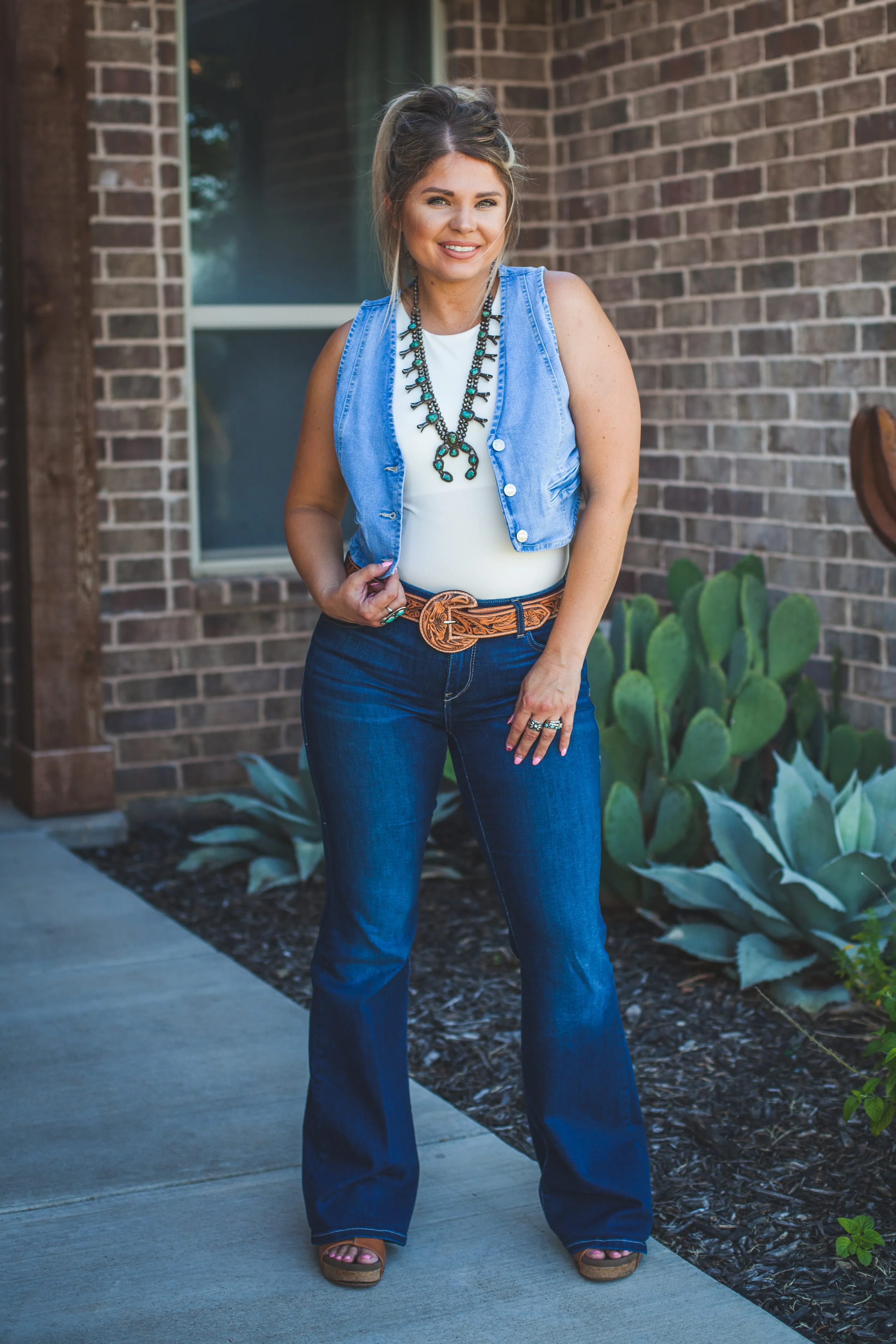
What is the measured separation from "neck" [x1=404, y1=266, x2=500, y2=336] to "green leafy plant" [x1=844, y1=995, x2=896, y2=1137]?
141 centimetres

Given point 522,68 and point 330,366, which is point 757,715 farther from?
point 522,68

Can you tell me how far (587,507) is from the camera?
2.59 meters

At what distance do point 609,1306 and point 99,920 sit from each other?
2.60 metres

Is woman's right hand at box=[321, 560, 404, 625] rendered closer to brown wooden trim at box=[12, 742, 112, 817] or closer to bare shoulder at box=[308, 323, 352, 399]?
bare shoulder at box=[308, 323, 352, 399]

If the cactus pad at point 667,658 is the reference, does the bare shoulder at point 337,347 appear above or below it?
above

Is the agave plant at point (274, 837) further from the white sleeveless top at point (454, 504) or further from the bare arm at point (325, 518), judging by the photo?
the white sleeveless top at point (454, 504)

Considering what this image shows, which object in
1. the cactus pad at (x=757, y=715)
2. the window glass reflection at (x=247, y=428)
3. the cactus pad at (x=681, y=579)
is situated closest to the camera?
the cactus pad at (x=757, y=715)

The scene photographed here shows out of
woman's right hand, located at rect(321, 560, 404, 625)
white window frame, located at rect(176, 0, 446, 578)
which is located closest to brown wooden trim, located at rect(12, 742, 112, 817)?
white window frame, located at rect(176, 0, 446, 578)

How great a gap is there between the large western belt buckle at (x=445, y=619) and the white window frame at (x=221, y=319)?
3720 millimetres

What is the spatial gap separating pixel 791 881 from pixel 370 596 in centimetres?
178

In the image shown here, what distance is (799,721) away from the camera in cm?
506

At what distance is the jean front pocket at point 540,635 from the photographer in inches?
102

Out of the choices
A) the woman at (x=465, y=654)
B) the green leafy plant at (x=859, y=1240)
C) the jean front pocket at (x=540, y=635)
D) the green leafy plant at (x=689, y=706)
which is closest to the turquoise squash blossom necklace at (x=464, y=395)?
the woman at (x=465, y=654)

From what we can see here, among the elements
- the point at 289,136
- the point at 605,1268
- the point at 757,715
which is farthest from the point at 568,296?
the point at 289,136
